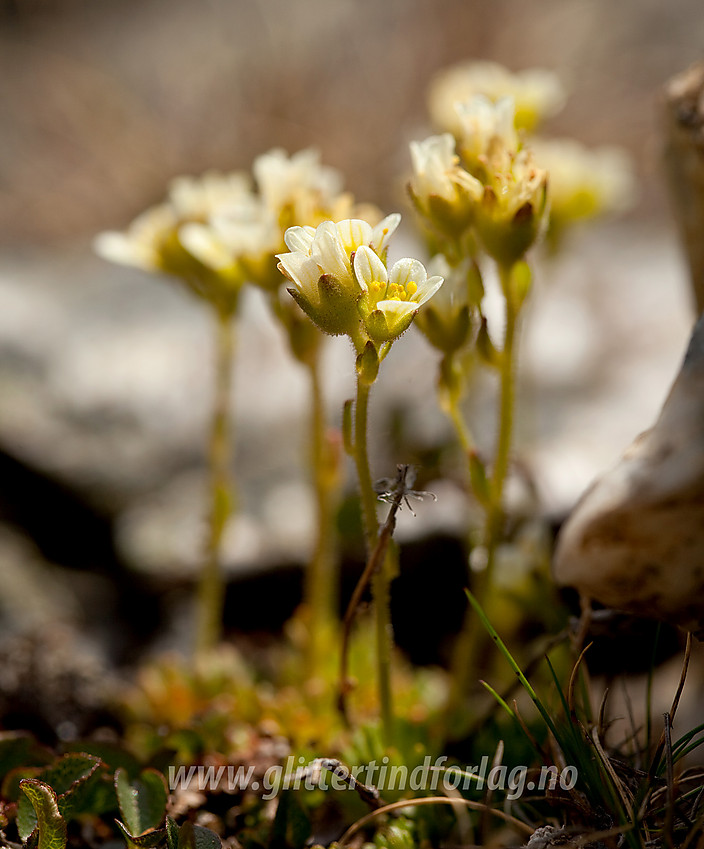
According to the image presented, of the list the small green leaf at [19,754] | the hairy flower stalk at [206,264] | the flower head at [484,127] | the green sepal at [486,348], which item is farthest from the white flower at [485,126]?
the small green leaf at [19,754]

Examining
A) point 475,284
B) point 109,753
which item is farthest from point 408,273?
point 109,753

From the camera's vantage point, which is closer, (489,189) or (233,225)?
(489,189)

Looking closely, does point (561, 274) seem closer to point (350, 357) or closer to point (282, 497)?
point (350, 357)

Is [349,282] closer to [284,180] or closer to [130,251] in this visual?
[284,180]

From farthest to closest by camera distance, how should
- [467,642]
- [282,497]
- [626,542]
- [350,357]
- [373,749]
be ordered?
1. [350,357]
2. [282,497]
3. [467,642]
4. [373,749]
5. [626,542]

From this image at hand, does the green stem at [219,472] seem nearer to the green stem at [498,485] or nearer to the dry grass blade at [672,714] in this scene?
the green stem at [498,485]

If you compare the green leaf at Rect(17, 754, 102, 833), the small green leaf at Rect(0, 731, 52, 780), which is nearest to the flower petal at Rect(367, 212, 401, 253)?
the green leaf at Rect(17, 754, 102, 833)

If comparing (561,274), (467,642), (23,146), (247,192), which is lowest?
(467,642)

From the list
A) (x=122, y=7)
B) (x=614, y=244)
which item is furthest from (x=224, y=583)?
(x=122, y=7)
